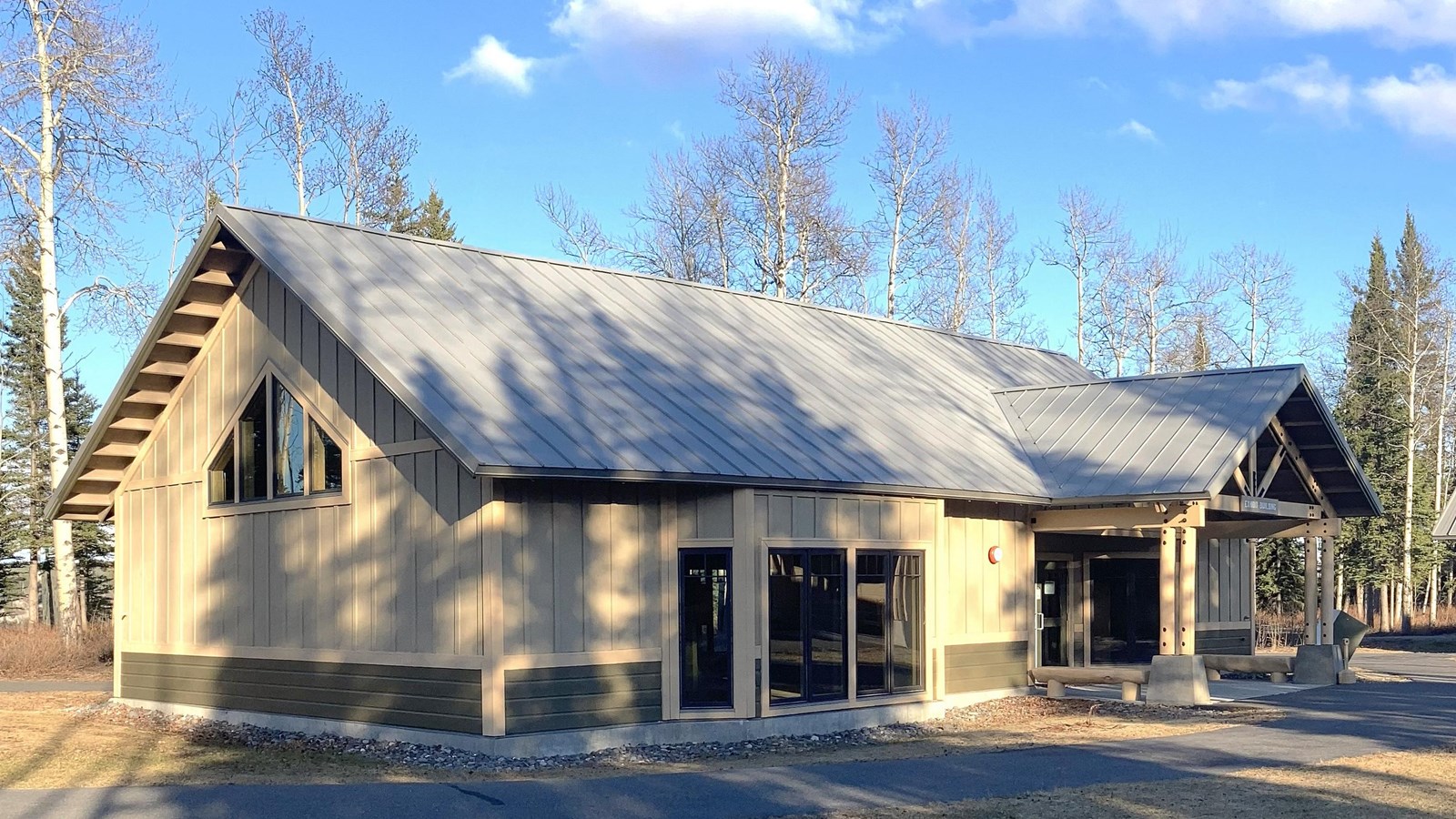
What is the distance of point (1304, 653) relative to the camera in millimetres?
22391

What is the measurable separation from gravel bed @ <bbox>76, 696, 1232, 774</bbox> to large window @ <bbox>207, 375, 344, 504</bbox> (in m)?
2.88

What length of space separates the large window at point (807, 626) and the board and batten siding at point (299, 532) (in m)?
3.62

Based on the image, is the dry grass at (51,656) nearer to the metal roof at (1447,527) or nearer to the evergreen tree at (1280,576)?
the metal roof at (1447,527)

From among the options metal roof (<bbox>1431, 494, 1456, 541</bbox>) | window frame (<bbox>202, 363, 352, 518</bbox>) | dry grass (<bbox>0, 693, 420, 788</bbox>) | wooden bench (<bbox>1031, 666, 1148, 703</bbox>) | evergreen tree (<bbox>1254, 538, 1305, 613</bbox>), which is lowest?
evergreen tree (<bbox>1254, 538, 1305, 613</bbox>)

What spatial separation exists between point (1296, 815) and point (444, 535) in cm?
849

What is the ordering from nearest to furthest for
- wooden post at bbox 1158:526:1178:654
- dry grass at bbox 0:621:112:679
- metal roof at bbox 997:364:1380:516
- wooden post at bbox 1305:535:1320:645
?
wooden post at bbox 1158:526:1178:654 → metal roof at bbox 997:364:1380:516 → wooden post at bbox 1305:535:1320:645 → dry grass at bbox 0:621:112:679

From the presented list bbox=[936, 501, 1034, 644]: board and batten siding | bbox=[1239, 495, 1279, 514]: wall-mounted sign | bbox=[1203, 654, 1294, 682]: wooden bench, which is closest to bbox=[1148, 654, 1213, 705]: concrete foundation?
bbox=[936, 501, 1034, 644]: board and batten siding

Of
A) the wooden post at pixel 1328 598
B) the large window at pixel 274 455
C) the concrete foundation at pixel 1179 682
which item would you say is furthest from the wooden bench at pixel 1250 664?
the large window at pixel 274 455

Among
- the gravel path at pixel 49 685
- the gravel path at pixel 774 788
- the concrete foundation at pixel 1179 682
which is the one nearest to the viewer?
the gravel path at pixel 774 788

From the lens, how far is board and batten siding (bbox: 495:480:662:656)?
563 inches

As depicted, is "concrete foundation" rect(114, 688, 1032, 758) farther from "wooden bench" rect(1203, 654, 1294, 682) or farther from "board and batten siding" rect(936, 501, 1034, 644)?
"wooden bench" rect(1203, 654, 1294, 682)

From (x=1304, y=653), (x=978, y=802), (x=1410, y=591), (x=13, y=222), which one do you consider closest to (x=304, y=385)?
(x=978, y=802)

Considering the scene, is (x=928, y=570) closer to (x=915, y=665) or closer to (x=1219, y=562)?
(x=915, y=665)

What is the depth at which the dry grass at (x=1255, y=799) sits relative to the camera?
1070 centimetres
